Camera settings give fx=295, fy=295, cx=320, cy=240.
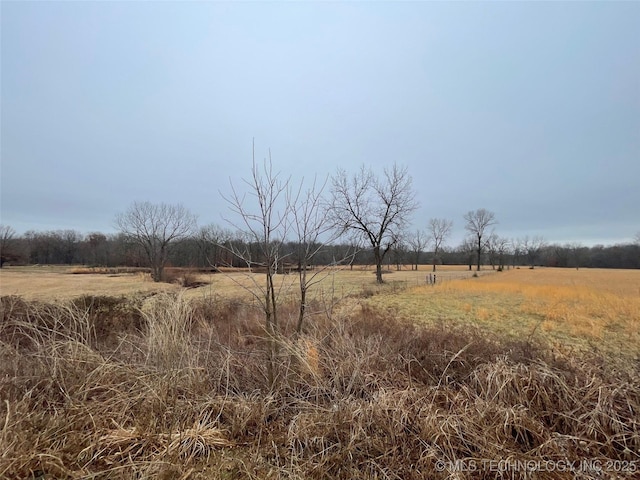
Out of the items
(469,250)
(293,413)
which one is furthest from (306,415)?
(469,250)

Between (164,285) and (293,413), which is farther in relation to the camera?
(164,285)

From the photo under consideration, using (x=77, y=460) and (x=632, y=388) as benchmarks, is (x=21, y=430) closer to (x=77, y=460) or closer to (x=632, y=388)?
(x=77, y=460)

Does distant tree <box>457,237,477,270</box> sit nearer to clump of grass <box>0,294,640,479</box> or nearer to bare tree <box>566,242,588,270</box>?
bare tree <box>566,242,588,270</box>

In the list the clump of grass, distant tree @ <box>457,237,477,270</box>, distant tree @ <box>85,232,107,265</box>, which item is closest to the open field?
the clump of grass

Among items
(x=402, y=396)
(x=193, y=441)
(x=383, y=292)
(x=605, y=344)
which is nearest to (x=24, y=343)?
(x=193, y=441)

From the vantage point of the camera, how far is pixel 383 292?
21.3 m

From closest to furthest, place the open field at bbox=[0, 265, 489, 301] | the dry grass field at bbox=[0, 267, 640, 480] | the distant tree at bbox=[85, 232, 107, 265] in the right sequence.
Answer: the dry grass field at bbox=[0, 267, 640, 480] < the open field at bbox=[0, 265, 489, 301] < the distant tree at bbox=[85, 232, 107, 265]

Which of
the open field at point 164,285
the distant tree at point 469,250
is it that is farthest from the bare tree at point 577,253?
the open field at point 164,285

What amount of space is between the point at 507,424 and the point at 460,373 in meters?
1.31

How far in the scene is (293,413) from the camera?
306cm

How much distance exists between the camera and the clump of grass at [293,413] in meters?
2.29

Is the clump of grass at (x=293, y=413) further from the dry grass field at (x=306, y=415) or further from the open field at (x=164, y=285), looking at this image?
the open field at (x=164, y=285)

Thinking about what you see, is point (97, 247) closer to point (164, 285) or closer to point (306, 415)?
point (164, 285)

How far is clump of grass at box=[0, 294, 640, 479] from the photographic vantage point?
229cm
